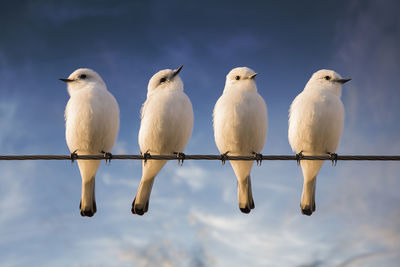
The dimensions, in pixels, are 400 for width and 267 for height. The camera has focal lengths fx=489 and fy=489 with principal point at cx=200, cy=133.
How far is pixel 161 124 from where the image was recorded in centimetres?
870

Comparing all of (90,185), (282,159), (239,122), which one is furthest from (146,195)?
(282,159)

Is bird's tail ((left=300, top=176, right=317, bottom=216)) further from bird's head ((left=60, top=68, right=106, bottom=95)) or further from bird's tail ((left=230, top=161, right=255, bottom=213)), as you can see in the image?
bird's head ((left=60, top=68, right=106, bottom=95))

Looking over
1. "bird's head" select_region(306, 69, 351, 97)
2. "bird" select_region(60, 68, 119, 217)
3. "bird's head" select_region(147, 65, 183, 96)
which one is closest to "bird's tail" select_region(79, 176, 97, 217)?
"bird" select_region(60, 68, 119, 217)

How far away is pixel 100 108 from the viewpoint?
8.74 metres

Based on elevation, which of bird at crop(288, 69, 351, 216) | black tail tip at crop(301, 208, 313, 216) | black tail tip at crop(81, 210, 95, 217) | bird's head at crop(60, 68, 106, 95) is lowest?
black tail tip at crop(301, 208, 313, 216)

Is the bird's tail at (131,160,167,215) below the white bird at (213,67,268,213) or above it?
below

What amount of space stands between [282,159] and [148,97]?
314 cm

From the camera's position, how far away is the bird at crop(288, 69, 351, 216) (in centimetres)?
863

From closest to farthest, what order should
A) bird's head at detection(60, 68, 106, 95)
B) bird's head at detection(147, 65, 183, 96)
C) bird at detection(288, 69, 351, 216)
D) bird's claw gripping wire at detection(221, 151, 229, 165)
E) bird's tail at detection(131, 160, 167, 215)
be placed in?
bird's claw gripping wire at detection(221, 151, 229, 165)
bird at detection(288, 69, 351, 216)
bird's tail at detection(131, 160, 167, 215)
bird's head at detection(147, 65, 183, 96)
bird's head at detection(60, 68, 106, 95)

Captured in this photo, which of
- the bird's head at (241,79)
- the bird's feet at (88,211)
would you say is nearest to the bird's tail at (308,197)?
the bird's head at (241,79)

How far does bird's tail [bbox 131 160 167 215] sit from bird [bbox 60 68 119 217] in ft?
2.61

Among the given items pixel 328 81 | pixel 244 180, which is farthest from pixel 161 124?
pixel 328 81

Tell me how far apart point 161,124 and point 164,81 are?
39.9 inches

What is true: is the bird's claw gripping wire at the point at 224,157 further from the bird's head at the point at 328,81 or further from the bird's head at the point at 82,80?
the bird's head at the point at 82,80
